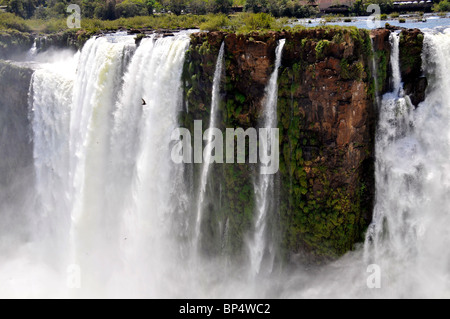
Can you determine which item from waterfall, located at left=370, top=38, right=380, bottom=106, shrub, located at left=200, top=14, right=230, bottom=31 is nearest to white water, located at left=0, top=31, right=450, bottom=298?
waterfall, located at left=370, top=38, right=380, bottom=106

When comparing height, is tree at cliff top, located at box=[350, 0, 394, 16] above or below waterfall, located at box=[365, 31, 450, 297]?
above

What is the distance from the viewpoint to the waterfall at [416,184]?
1278cm

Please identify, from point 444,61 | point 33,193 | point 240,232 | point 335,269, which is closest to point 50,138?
point 33,193

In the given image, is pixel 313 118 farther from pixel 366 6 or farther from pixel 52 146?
pixel 52 146

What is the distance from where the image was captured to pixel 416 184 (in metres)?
13.2

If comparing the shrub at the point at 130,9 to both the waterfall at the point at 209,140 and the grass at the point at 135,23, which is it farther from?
the waterfall at the point at 209,140

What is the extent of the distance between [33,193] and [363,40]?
760 inches

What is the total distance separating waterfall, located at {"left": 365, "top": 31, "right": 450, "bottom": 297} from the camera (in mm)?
12781

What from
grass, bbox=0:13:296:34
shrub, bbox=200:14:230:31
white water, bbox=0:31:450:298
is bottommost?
white water, bbox=0:31:450:298

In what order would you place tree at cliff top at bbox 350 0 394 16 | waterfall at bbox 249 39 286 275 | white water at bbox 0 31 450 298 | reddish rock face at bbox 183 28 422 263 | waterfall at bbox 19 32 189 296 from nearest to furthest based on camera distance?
reddish rock face at bbox 183 28 422 263, white water at bbox 0 31 450 298, waterfall at bbox 249 39 286 275, waterfall at bbox 19 32 189 296, tree at cliff top at bbox 350 0 394 16

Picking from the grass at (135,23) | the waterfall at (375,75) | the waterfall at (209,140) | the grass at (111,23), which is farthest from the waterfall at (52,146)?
the waterfall at (375,75)

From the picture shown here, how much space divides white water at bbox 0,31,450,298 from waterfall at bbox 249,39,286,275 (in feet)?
3.36

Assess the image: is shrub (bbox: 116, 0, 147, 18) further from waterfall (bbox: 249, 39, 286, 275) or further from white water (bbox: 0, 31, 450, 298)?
waterfall (bbox: 249, 39, 286, 275)

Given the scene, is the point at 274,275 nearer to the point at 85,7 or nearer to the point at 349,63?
the point at 349,63
